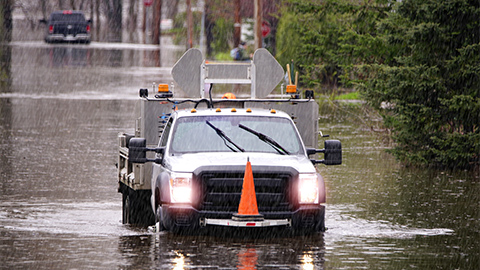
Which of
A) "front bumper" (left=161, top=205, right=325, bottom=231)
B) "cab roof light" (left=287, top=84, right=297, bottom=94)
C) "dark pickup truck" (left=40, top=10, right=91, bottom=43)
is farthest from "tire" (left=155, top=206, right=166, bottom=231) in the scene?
"dark pickup truck" (left=40, top=10, right=91, bottom=43)

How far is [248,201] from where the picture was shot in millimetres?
9961

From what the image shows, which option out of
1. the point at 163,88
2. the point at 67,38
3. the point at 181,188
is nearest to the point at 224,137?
the point at 181,188

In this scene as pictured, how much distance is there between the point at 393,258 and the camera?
9945 millimetres

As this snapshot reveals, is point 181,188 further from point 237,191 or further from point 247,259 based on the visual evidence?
point 247,259

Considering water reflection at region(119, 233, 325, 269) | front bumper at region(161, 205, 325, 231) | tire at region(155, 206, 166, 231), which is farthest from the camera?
tire at region(155, 206, 166, 231)

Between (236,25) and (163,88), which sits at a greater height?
(236,25)

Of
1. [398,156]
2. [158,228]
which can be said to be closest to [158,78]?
[398,156]

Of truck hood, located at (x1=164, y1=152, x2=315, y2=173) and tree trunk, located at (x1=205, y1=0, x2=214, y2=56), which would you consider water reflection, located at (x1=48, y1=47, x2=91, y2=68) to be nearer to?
tree trunk, located at (x1=205, y1=0, x2=214, y2=56)

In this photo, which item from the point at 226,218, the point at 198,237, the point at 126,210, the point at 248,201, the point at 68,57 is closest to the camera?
the point at 248,201

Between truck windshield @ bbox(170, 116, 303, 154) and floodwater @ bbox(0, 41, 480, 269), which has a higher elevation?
truck windshield @ bbox(170, 116, 303, 154)

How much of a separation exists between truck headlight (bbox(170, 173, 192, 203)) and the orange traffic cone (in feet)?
1.84

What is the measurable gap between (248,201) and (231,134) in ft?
4.57

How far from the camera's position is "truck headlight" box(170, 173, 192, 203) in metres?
10.1

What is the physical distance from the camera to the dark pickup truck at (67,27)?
2702 inches
